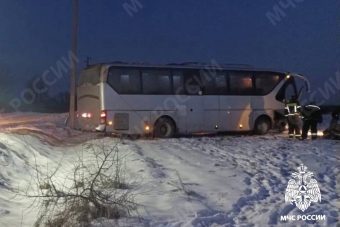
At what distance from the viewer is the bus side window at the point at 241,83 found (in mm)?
24469

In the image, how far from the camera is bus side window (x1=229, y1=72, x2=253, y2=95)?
80.3 feet

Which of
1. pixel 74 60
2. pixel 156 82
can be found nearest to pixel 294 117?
pixel 156 82

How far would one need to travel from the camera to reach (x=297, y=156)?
47.5 feet

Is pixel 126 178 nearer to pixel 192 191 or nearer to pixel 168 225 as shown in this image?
pixel 192 191

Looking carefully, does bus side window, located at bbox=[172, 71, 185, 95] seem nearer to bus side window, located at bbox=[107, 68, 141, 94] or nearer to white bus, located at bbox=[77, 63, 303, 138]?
white bus, located at bbox=[77, 63, 303, 138]

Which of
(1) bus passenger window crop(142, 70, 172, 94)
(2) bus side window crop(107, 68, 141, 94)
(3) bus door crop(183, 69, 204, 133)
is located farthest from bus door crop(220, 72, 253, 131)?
(2) bus side window crop(107, 68, 141, 94)

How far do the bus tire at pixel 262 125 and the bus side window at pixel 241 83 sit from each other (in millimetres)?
1338

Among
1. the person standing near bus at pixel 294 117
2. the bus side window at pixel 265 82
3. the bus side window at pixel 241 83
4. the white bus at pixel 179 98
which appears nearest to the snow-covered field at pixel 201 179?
the person standing near bus at pixel 294 117

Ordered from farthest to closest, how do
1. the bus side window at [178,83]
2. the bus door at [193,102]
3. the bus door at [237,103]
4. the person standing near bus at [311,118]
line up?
1. the bus door at [237,103]
2. the bus door at [193,102]
3. the bus side window at [178,83]
4. the person standing near bus at [311,118]

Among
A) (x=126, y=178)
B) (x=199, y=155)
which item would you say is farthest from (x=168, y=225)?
(x=199, y=155)

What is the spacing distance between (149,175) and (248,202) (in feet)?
9.31

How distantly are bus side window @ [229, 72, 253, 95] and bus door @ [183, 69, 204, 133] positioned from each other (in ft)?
5.70

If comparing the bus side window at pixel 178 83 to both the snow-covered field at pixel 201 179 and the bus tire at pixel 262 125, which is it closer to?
the bus tire at pixel 262 125

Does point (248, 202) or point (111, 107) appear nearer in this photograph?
point (248, 202)
